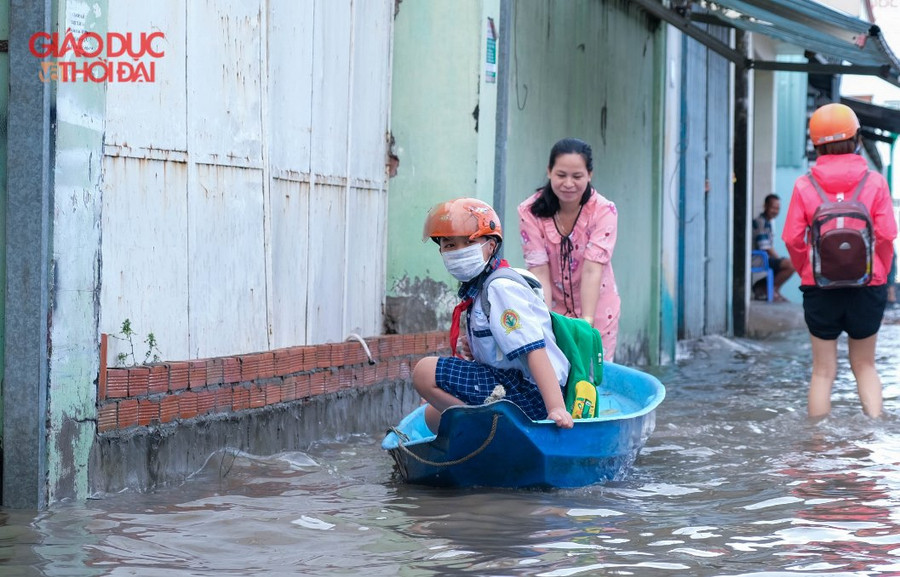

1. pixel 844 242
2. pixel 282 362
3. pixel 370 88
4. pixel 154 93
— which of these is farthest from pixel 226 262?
pixel 844 242

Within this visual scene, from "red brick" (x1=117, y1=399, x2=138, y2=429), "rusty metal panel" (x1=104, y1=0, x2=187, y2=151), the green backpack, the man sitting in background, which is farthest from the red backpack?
the man sitting in background

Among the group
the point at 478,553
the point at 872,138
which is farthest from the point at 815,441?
the point at 872,138

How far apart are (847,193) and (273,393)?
3.23m

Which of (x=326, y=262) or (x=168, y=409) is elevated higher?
(x=326, y=262)

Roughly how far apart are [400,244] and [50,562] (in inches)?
155

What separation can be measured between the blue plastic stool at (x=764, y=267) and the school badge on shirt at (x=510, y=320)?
14.3 m

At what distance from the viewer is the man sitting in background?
716 inches

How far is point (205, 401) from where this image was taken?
16.4ft

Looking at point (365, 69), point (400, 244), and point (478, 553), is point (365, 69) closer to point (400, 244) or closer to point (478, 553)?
point (400, 244)

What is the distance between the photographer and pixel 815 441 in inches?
247

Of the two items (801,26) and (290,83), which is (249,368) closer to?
(290,83)

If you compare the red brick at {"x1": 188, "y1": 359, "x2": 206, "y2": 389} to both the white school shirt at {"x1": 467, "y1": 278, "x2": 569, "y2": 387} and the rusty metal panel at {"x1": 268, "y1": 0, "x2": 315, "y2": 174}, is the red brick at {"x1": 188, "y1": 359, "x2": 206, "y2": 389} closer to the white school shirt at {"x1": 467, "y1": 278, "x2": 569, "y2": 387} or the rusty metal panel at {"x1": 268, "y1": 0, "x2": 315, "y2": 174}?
the white school shirt at {"x1": 467, "y1": 278, "x2": 569, "y2": 387}

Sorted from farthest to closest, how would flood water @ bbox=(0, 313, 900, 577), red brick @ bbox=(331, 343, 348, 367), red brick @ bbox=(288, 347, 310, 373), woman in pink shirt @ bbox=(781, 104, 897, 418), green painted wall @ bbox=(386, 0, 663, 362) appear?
1. green painted wall @ bbox=(386, 0, 663, 362)
2. woman in pink shirt @ bbox=(781, 104, 897, 418)
3. red brick @ bbox=(331, 343, 348, 367)
4. red brick @ bbox=(288, 347, 310, 373)
5. flood water @ bbox=(0, 313, 900, 577)

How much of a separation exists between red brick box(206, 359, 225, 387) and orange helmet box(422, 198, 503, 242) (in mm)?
1059
